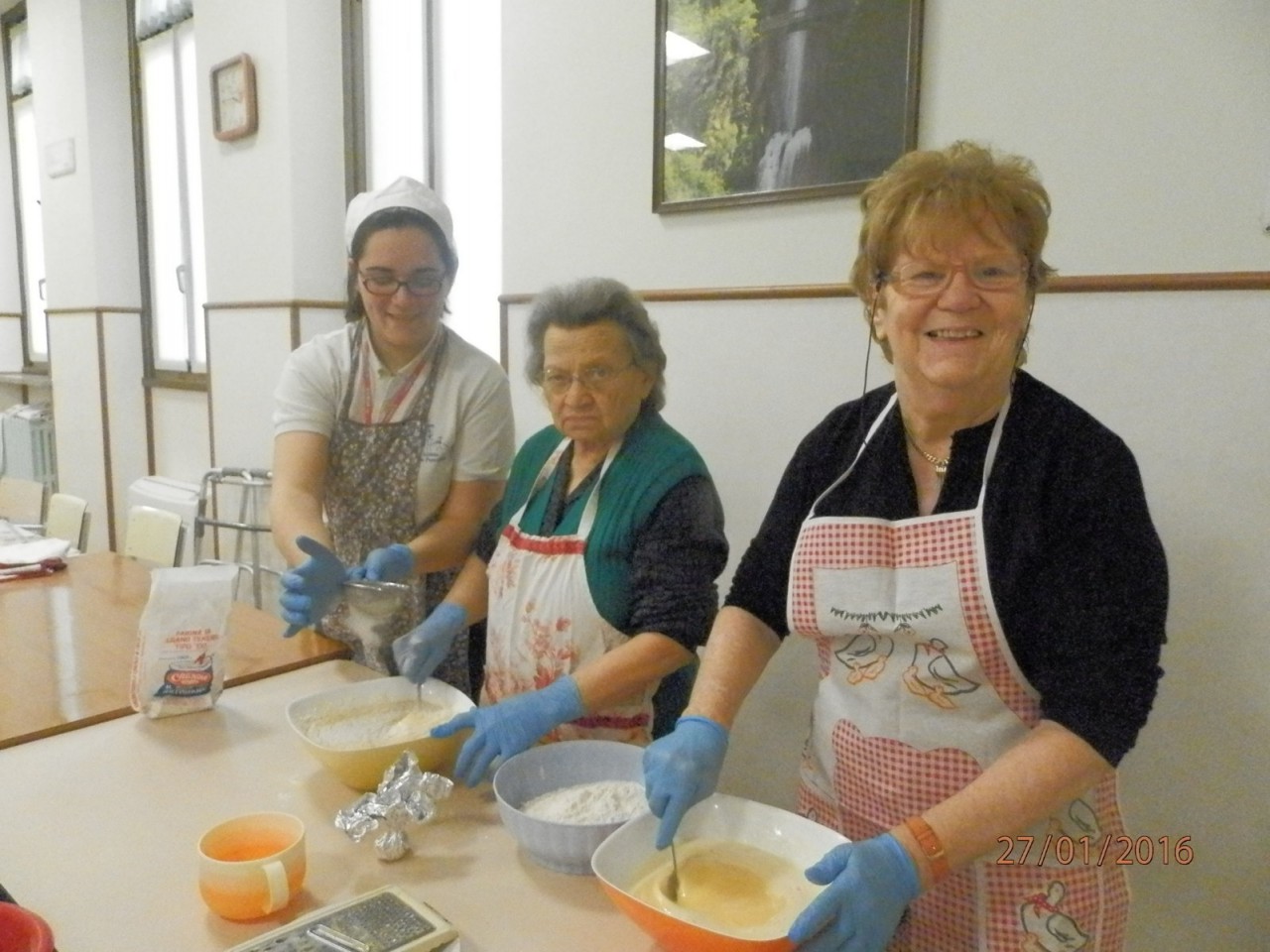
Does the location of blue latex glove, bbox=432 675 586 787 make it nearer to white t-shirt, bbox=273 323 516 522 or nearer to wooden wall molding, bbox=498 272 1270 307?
white t-shirt, bbox=273 323 516 522

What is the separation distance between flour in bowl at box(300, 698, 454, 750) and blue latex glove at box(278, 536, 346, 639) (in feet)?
0.69

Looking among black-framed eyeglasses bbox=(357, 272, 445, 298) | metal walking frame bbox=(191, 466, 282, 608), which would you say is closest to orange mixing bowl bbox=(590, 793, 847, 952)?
black-framed eyeglasses bbox=(357, 272, 445, 298)

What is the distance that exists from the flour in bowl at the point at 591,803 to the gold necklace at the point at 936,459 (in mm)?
493

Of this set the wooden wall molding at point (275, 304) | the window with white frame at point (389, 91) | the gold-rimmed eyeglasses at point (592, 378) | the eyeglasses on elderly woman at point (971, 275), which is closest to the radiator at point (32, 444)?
the wooden wall molding at point (275, 304)

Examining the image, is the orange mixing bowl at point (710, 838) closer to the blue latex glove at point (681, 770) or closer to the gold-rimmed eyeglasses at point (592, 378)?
the blue latex glove at point (681, 770)

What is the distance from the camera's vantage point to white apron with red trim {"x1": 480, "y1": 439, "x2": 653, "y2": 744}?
132 centimetres

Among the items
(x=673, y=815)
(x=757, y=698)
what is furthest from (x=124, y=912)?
(x=757, y=698)

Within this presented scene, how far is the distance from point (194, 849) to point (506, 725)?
1.16ft

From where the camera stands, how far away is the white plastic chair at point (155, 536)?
2.48 metres

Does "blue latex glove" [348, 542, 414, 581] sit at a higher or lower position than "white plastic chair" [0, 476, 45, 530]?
higher

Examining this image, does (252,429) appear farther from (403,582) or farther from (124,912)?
(124,912)

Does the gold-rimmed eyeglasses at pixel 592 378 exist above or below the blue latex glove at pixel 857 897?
above

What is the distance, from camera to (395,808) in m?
0.99
